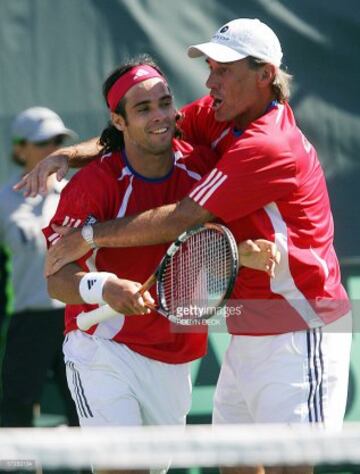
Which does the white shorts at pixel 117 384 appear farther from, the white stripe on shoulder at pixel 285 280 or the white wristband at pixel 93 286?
the white stripe on shoulder at pixel 285 280

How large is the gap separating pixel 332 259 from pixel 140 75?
1.01 meters

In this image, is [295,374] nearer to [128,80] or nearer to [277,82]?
[277,82]

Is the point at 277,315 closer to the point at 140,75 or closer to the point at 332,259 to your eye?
the point at 332,259

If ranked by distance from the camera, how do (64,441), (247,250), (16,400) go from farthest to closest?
(16,400) < (247,250) < (64,441)

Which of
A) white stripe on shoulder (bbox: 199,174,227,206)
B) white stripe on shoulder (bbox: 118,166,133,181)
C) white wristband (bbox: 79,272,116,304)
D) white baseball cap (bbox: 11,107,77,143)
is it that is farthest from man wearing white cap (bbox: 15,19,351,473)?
white baseball cap (bbox: 11,107,77,143)

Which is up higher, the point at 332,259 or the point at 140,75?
the point at 140,75

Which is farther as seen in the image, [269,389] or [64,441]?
[269,389]

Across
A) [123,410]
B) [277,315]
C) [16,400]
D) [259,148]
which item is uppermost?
[259,148]

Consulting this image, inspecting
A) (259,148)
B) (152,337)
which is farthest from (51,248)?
(259,148)

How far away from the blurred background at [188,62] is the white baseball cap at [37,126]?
0.08 m

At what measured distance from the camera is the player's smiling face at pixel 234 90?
5117mm

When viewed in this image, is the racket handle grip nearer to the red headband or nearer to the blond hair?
the red headband

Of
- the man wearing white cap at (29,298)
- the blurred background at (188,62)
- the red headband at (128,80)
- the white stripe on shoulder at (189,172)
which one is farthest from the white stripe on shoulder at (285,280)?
the man wearing white cap at (29,298)

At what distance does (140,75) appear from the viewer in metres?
5.20
